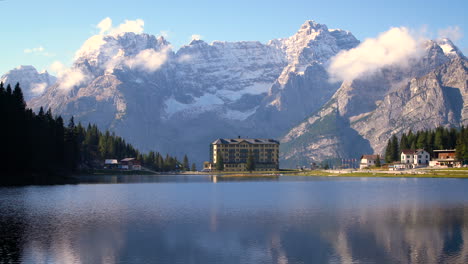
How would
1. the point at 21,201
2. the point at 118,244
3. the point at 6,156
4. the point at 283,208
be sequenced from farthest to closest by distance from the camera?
the point at 6,156 → the point at 21,201 → the point at 283,208 → the point at 118,244

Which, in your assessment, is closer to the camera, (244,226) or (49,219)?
(244,226)

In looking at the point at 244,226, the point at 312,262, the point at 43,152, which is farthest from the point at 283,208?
the point at 43,152

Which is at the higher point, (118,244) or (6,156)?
(6,156)

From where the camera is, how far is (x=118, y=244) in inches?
2266

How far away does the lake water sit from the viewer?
51.9 m

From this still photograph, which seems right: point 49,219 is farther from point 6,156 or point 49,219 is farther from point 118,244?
point 6,156

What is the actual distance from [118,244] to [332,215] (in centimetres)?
3465

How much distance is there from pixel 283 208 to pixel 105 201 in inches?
1334

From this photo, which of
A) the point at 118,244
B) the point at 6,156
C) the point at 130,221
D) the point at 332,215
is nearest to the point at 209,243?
the point at 118,244

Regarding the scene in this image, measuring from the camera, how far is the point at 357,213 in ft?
272

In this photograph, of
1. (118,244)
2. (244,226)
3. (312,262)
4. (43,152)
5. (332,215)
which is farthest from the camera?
(43,152)

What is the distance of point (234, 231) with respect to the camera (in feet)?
216

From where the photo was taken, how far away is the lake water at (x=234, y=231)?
5188cm

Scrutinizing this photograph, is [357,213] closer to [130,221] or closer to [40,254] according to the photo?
[130,221]
